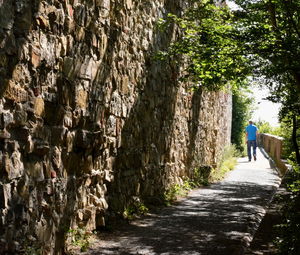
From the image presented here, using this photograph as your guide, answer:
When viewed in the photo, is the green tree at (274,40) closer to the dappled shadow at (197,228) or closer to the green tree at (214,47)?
the green tree at (214,47)

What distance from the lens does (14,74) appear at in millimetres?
3531

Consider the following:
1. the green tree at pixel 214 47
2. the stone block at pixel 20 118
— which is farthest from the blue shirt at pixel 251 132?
the stone block at pixel 20 118

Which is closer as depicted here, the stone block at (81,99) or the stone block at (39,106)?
the stone block at (39,106)

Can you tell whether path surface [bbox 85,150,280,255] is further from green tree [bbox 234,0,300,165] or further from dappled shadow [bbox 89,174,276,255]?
green tree [bbox 234,0,300,165]

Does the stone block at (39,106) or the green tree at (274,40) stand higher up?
the green tree at (274,40)

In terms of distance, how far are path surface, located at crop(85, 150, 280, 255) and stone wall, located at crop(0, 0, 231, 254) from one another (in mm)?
436

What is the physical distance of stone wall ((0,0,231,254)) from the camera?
3.55m

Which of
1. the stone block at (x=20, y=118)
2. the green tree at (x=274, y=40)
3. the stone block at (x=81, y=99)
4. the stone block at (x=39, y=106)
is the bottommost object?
the stone block at (x=20, y=118)

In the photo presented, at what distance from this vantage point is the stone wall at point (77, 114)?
11.7 feet

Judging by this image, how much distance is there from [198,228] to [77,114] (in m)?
2.40

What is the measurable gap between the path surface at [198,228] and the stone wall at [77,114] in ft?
1.43

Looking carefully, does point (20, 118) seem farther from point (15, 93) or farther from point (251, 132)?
point (251, 132)

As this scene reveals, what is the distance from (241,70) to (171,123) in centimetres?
205

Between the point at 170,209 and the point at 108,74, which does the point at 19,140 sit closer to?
the point at 108,74
